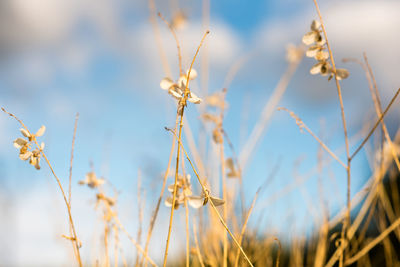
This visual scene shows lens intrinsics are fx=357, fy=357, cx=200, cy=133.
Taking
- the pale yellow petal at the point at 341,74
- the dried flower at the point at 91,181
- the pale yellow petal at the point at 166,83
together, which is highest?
the pale yellow petal at the point at 341,74

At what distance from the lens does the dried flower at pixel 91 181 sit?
1.04 meters

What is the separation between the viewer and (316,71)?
90 centimetres

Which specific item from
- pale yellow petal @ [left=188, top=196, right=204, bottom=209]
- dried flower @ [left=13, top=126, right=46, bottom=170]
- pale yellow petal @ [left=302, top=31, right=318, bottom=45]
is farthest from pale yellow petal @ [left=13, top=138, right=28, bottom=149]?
pale yellow petal @ [left=302, top=31, right=318, bottom=45]

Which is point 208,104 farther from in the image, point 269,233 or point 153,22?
point 269,233

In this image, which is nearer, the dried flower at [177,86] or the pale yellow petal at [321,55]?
the dried flower at [177,86]

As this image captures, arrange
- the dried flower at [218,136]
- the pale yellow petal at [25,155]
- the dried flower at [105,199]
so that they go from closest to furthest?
1. the pale yellow petal at [25,155]
2. the dried flower at [105,199]
3. the dried flower at [218,136]

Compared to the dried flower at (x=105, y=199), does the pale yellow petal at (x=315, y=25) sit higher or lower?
higher

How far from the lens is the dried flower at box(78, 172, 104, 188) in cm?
104

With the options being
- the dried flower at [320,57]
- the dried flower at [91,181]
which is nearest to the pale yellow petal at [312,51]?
the dried flower at [320,57]

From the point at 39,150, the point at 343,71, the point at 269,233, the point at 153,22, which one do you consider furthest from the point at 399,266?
the point at 39,150

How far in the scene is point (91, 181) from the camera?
3.42 feet

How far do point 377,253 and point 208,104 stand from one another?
6.20ft

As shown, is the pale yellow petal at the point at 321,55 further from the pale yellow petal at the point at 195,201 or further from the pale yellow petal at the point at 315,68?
the pale yellow petal at the point at 195,201

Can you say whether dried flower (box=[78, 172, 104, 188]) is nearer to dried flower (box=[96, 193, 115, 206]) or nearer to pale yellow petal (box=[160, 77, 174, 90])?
dried flower (box=[96, 193, 115, 206])
